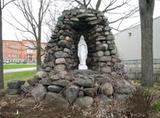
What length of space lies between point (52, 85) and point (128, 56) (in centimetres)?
1480

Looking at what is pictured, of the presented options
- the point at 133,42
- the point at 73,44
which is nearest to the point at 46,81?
the point at 73,44

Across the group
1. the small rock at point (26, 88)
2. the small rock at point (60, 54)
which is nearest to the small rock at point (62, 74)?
the small rock at point (60, 54)

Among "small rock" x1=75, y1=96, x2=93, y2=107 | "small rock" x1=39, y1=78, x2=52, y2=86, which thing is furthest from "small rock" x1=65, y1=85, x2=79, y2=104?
"small rock" x1=39, y1=78, x2=52, y2=86

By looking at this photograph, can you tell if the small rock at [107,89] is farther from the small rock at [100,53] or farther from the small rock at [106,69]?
the small rock at [100,53]

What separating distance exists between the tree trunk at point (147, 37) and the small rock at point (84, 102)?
17.6 ft

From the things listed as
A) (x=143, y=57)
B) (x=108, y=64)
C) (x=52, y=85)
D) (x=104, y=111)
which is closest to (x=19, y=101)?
(x=52, y=85)

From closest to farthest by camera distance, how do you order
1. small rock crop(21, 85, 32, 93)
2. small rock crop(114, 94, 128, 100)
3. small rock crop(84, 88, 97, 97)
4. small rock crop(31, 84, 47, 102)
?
small rock crop(84, 88, 97, 97)
small rock crop(114, 94, 128, 100)
small rock crop(31, 84, 47, 102)
small rock crop(21, 85, 32, 93)

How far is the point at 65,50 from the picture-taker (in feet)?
28.0

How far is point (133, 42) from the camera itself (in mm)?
20375

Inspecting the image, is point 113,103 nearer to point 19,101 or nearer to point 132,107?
point 132,107

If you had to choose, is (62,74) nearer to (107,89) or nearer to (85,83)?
(85,83)

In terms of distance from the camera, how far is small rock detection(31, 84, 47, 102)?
7429 mm

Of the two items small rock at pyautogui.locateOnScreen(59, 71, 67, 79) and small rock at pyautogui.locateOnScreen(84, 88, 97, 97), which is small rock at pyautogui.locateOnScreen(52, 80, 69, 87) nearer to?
small rock at pyautogui.locateOnScreen(59, 71, 67, 79)

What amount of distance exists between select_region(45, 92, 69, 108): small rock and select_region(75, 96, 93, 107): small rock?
12.5 inches
